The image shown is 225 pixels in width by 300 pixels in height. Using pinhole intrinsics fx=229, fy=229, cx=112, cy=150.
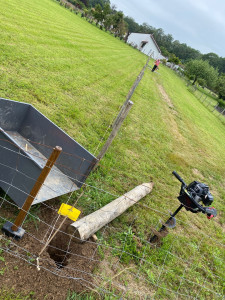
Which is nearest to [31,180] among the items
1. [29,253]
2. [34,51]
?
[29,253]

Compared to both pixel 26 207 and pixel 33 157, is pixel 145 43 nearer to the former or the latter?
pixel 33 157

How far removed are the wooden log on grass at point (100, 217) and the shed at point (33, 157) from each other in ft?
1.75

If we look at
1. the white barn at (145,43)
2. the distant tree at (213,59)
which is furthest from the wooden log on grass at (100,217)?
the distant tree at (213,59)

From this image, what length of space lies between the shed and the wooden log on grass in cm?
53

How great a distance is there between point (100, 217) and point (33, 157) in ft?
4.50

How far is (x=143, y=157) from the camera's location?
22.6 ft

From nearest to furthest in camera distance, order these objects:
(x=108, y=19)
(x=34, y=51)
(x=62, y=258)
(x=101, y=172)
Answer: (x=62, y=258) → (x=101, y=172) → (x=34, y=51) → (x=108, y=19)

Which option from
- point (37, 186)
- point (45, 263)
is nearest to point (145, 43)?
point (37, 186)

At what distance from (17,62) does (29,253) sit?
22.4 feet

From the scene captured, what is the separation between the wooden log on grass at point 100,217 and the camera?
3030 mm

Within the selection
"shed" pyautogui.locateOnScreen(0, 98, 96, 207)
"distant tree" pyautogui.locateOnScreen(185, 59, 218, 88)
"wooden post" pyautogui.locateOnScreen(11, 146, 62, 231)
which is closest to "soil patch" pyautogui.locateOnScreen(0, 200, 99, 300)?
"wooden post" pyautogui.locateOnScreen(11, 146, 62, 231)

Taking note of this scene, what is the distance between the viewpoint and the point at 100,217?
11.4 feet

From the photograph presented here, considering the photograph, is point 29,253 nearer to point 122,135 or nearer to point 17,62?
point 122,135

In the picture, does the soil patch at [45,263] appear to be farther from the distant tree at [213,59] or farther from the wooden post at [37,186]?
the distant tree at [213,59]
